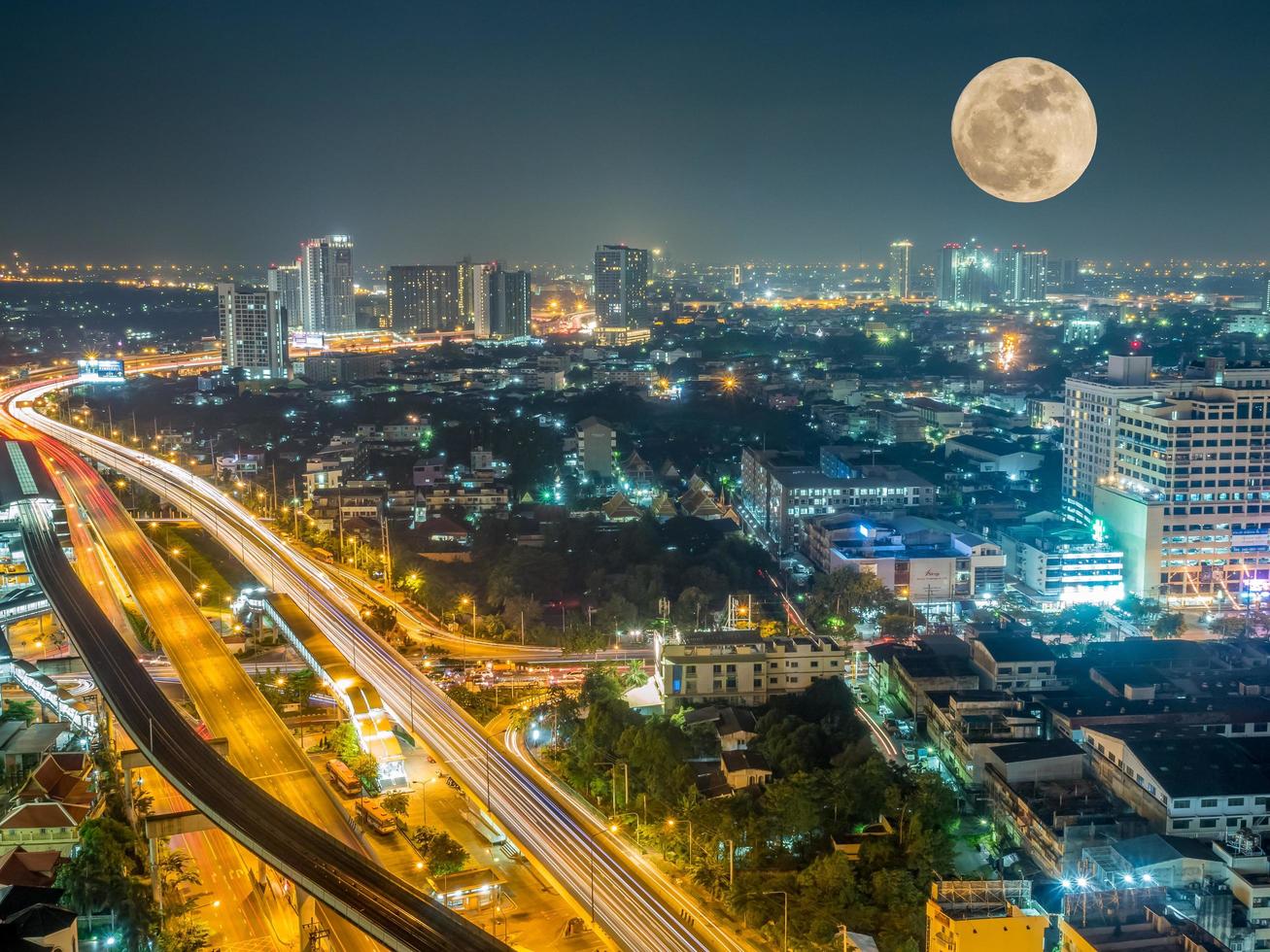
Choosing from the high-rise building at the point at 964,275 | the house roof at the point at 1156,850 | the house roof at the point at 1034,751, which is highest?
the high-rise building at the point at 964,275

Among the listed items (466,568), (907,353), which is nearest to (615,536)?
(466,568)

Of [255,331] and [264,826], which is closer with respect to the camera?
[264,826]

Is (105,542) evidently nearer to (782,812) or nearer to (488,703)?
(488,703)

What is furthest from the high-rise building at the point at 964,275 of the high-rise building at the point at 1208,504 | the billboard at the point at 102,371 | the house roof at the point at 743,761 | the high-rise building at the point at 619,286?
the house roof at the point at 743,761

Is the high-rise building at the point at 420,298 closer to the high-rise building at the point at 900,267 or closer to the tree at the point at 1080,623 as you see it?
the high-rise building at the point at 900,267

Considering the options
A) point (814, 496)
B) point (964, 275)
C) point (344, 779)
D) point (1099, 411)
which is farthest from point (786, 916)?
point (964, 275)

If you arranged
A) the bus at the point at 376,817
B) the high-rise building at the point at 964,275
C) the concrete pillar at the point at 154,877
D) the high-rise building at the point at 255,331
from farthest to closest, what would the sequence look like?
the high-rise building at the point at 964,275, the high-rise building at the point at 255,331, the bus at the point at 376,817, the concrete pillar at the point at 154,877

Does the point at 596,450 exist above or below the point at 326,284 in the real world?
below

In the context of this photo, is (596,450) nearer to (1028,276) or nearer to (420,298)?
(420,298)
